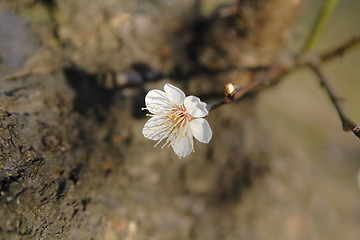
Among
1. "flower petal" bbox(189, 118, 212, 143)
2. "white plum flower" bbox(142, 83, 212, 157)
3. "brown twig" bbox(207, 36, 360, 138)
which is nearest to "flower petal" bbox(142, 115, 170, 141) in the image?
"white plum flower" bbox(142, 83, 212, 157)

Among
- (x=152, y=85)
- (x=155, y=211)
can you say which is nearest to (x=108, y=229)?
(x=155, y=211)

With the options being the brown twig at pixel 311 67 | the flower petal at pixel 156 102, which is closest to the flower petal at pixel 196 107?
the flower petal at pixel 156 102

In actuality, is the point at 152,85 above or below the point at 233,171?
above

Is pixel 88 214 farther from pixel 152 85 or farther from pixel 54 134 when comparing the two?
pixel 152 85

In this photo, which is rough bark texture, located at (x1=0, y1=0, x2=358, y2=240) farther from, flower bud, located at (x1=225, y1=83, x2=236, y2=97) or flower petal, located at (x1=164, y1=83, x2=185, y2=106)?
flower bud, located at (x1=225, y1=83, x2=236, y2=97)

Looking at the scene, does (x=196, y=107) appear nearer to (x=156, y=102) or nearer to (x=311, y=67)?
(x=156, y=102)

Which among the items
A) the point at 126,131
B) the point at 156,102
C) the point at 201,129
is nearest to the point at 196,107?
the point at 201,129
